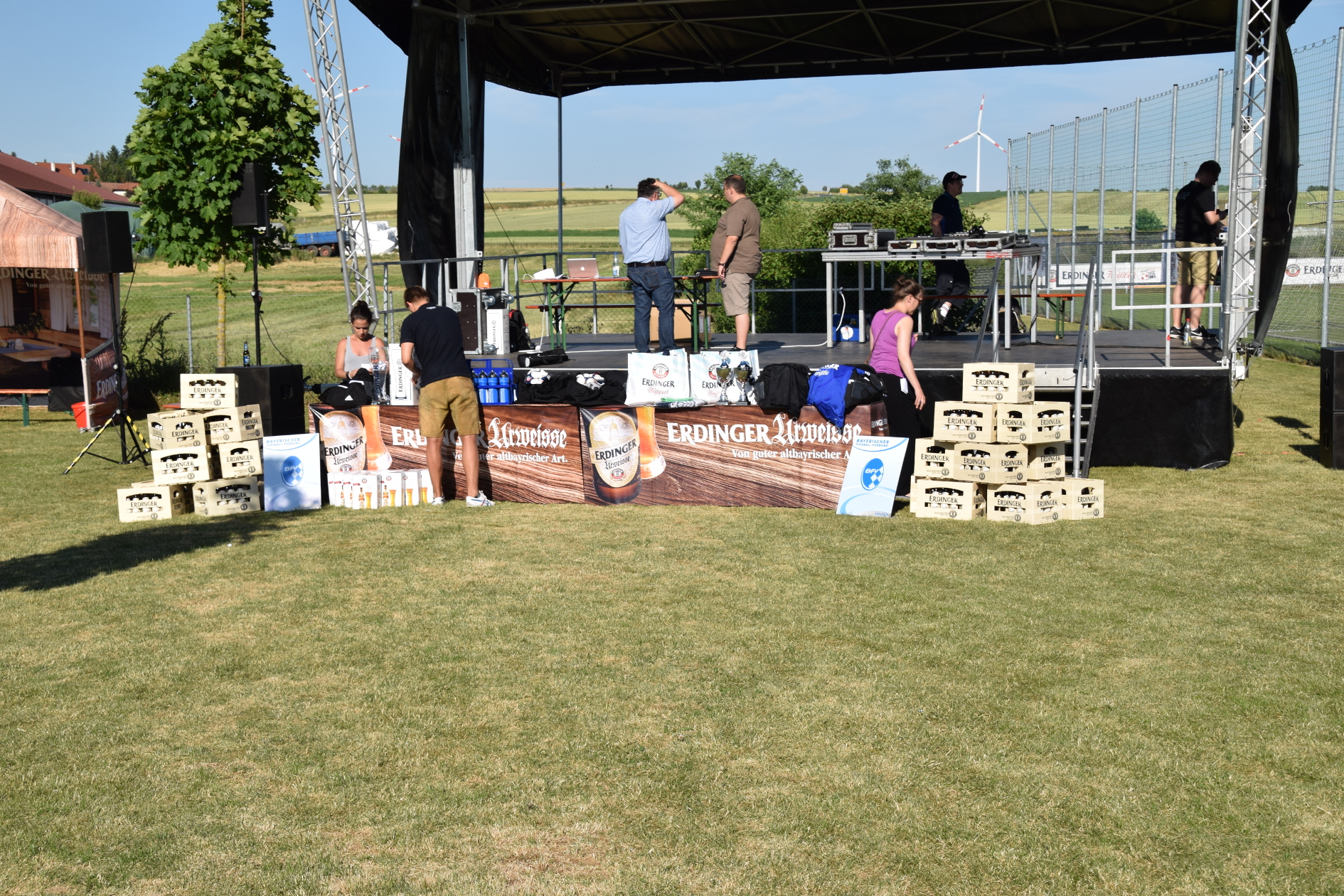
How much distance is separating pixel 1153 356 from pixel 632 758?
850cm

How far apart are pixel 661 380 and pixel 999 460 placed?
2.62 metres

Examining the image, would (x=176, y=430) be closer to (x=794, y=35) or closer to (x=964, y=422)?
(x=964, y=422)

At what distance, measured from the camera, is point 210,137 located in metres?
15.9

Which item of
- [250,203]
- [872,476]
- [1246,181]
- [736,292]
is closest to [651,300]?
[736,292]

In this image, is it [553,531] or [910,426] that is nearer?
[553,531]

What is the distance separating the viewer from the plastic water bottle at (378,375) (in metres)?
10.3

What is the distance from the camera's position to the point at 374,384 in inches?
408

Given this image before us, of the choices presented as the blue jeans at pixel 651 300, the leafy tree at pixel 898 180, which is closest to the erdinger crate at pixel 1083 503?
the blue jeans at pixel 651 300

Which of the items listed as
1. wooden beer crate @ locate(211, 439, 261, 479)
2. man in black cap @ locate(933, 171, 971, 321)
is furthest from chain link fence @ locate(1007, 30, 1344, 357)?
wooden beer crate @ locate(211, 439, 261, 479)

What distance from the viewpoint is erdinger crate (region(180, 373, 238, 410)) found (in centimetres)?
959

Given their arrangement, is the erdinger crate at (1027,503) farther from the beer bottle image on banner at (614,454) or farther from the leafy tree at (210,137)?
the leafy tree at (210,137)

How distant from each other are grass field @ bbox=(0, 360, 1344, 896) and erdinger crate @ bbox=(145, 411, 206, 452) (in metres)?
1.20

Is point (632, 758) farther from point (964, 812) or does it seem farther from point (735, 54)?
point (735, 54)

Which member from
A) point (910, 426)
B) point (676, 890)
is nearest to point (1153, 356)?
point (910, 426)
